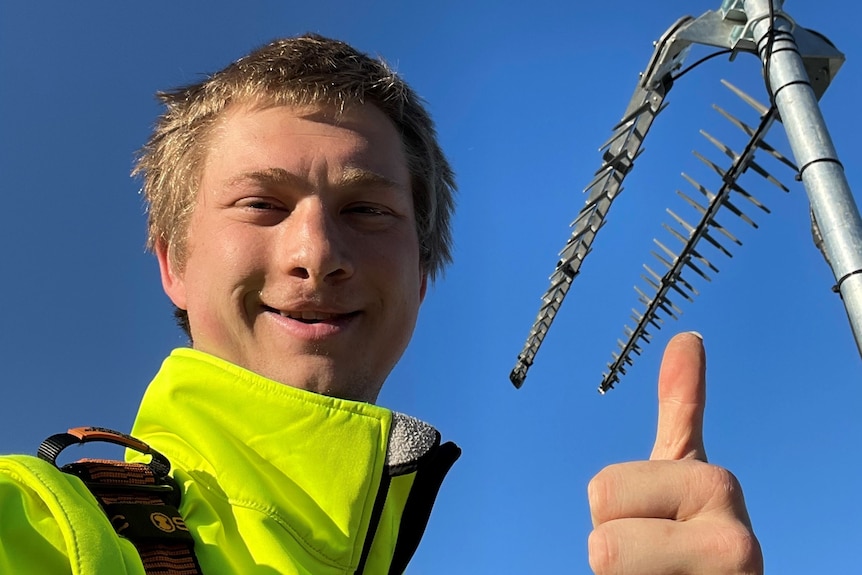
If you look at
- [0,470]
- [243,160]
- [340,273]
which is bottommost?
[0,470]

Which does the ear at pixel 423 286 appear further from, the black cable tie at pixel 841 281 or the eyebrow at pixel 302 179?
the black cable tie at pixel 841 281

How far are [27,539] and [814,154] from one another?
3.18m

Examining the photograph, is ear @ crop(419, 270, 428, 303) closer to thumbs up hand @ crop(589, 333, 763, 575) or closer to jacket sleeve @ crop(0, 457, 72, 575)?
thumbs up hand @ crop(589, 333, 763, 575)

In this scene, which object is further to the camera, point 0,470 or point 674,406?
point 674,406

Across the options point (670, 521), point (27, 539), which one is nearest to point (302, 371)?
point (27, 539)

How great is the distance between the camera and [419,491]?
2533 mm

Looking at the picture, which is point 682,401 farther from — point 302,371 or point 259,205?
point 259,205

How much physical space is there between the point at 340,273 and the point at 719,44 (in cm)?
274

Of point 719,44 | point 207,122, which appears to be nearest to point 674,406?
point 207,122

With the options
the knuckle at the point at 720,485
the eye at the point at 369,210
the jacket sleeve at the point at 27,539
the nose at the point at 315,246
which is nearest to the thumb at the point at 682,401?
the knuckle at the point at 720,485

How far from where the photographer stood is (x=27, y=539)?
1.55 metres

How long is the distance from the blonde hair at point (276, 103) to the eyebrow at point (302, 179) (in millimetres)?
405

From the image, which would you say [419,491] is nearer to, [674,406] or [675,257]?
[674,406]

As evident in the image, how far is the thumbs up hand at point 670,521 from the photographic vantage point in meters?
1.61
